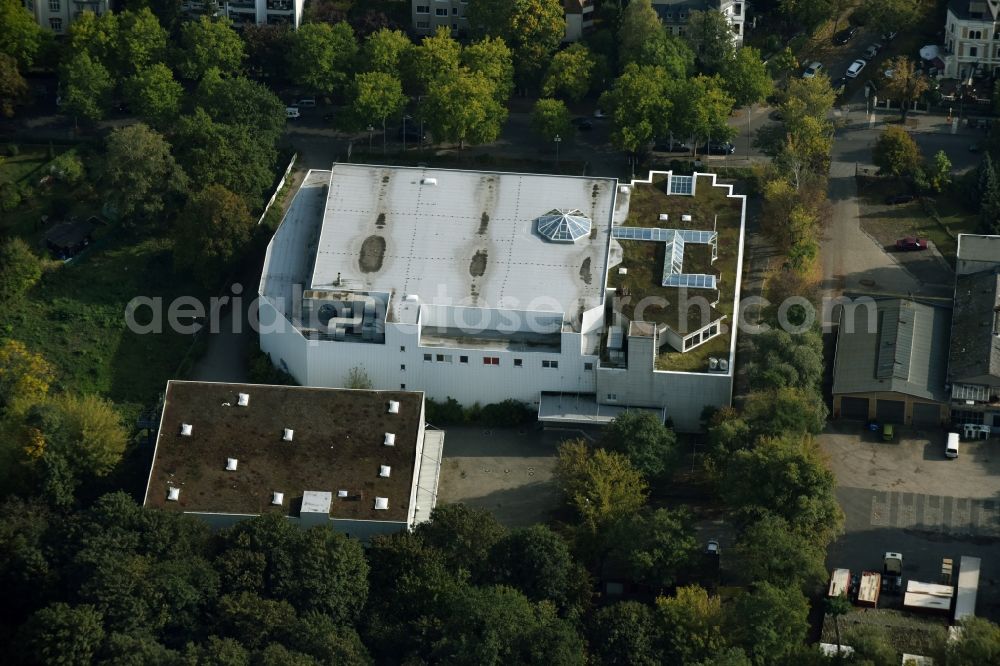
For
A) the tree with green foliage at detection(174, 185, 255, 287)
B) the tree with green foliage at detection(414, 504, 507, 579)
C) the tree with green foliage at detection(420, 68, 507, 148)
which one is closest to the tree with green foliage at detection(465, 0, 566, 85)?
the tree with green foliage at detection(420, 68, 507, 148)

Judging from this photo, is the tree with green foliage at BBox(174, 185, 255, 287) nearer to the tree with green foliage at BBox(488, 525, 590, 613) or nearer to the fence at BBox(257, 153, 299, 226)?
the fence at BBox(257, 153, 299, 226)

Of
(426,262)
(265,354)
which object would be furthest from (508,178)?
(265,354)

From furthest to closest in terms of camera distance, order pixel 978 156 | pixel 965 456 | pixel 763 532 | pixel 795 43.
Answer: pixel 795 43
pixel 978 156
pixel 965 456
pixel 763 532

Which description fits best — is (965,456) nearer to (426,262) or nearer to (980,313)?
(980,313)

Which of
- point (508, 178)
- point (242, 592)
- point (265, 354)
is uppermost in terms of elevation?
point (508, 178)

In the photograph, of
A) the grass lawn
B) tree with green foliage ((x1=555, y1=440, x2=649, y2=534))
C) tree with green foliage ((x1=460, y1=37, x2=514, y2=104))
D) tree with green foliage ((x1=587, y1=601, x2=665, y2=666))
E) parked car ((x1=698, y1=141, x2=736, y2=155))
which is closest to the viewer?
tree with green foliage ((x1=587, y1=601, x2=665, y2=666))

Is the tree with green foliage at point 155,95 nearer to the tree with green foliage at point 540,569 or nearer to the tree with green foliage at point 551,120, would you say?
the tree with green foliage at point 551,120

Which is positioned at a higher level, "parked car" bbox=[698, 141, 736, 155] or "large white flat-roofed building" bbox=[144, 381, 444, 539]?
"parked car" bbox=[698, 141, 736, 155]

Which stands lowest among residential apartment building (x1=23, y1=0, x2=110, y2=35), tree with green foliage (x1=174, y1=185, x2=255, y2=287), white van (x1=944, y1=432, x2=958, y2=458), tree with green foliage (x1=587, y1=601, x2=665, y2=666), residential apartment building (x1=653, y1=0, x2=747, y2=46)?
tree with green foliage (x1=587, y1=601, x2=665, y2=666)
